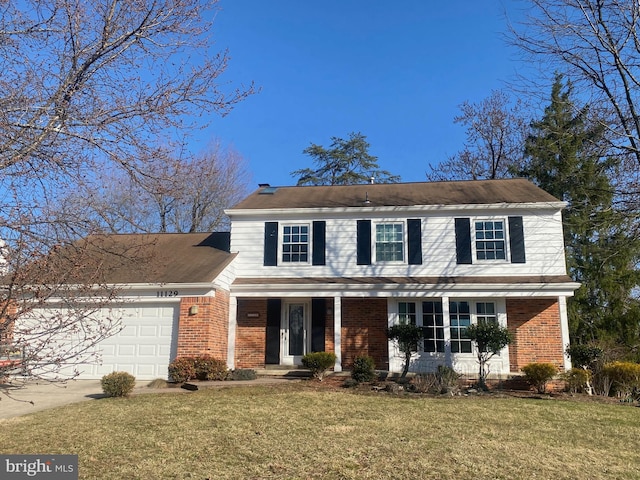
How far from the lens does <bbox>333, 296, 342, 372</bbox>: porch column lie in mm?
14148

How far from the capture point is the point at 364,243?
15336 millimetres

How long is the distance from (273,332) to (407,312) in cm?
433

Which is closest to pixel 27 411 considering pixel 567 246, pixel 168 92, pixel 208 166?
pixel 208 166

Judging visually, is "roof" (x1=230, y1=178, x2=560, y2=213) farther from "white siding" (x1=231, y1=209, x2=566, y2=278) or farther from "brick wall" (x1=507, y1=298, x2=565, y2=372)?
"brick wall" (x1=507, y1=298, x2=565, y2=372)

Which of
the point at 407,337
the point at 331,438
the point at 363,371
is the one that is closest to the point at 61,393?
the point at 363,371

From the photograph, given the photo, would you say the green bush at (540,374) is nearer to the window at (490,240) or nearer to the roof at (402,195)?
the window at (490,240)

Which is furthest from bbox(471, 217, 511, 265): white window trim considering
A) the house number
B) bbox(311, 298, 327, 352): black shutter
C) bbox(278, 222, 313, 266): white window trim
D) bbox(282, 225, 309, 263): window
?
the house number

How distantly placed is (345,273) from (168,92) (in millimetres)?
10387

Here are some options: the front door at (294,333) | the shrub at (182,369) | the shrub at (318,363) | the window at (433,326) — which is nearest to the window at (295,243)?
the front door at (294,333)

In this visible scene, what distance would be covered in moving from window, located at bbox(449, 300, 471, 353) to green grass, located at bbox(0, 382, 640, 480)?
425cm

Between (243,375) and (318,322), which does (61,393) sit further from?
(318,322)

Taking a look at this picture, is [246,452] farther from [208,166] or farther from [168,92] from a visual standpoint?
[168,92]

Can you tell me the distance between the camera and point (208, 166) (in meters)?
6.35

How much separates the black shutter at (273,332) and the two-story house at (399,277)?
32mm
